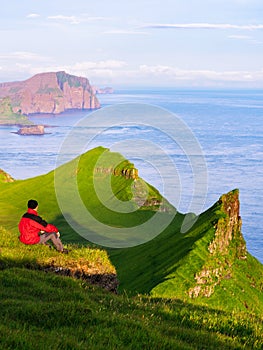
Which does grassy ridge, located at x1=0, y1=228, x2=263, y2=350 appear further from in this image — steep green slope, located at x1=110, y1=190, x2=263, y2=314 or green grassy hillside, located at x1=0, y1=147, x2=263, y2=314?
steep green slope, located at x1=110, y1=190, x2=263, y2=314

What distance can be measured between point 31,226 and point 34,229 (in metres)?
0.21

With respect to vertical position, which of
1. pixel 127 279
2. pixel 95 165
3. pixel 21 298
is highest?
pixel 95 165

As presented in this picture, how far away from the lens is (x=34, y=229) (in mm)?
20078

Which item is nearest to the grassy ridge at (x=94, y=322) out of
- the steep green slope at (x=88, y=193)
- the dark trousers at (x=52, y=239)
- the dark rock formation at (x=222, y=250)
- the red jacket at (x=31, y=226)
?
the red jacket at (x=31, y=226)

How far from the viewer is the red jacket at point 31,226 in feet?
65.2

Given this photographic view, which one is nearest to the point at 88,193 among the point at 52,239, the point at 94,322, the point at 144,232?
the point at 144,232

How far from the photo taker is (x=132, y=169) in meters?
144

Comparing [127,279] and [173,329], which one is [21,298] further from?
[127,279]

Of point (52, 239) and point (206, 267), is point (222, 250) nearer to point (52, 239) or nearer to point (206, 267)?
point (206, 267)

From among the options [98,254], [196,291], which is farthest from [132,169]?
[98,254]

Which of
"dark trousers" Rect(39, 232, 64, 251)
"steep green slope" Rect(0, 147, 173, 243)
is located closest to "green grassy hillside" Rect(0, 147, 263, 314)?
"steep green slope" Rect(0, 147, 173, 243)

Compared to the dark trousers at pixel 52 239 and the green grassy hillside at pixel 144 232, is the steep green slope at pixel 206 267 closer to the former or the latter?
the green grassy hillside at pixel 144 232

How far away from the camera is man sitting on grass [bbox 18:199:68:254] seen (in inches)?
782

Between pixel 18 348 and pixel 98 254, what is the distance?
520 inches
